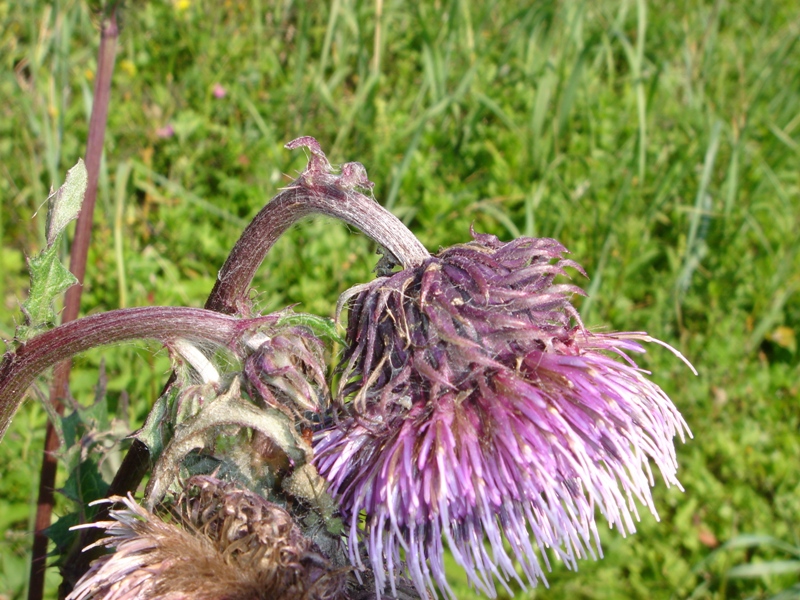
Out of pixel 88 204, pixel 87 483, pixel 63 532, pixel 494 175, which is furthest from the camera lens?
pixel 494 175

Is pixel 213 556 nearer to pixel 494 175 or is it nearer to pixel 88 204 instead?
pixel 88 204

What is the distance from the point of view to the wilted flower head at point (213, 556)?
127cm

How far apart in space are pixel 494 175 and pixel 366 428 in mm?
2806

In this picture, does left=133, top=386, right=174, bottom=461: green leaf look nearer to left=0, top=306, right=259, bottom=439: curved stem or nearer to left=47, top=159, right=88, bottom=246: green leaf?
left=0, top=306, right=259, bottom=439: curved stem

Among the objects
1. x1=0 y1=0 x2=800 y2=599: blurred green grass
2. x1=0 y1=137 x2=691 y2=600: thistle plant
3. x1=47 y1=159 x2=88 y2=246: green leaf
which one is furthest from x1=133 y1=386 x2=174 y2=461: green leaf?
x1=0 y1=0 x2=800 y2=599: blurred green grass

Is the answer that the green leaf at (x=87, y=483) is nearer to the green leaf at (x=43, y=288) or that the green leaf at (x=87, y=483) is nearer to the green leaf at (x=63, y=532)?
the green leaf at (x=63, y=532)

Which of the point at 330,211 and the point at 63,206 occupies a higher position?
the point at 63,206

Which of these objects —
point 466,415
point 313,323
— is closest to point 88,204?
point 313,323

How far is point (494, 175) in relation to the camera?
3.94 meters

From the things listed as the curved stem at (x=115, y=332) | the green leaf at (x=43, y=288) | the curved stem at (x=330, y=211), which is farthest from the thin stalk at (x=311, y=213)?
the green leaf at (x=43, y=288)

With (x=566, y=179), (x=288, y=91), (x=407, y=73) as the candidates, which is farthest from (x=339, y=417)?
(x=407, y=73)

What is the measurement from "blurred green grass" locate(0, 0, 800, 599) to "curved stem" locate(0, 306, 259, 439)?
148cm

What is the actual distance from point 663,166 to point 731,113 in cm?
70

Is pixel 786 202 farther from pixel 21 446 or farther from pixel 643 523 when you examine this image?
pixel 21 446
